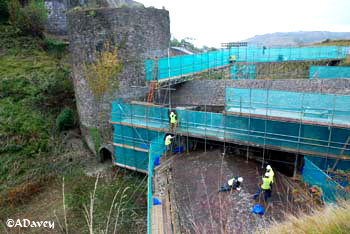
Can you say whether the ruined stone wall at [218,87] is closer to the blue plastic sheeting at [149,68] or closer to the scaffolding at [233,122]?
the scaffolding at [233,122]

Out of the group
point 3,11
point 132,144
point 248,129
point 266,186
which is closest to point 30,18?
point 3,11

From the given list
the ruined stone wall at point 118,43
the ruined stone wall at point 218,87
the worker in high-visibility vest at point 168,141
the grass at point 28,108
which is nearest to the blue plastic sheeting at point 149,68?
the ruined stone wall at point 118,43

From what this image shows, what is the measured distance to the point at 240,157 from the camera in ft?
29.2

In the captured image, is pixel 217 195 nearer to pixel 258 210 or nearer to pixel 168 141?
pixel 258 210

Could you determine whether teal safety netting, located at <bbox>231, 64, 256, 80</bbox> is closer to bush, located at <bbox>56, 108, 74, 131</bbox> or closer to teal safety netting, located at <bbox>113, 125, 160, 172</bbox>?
teal safety netting, located at <bbox>113, 125, 160, 172</bbox>

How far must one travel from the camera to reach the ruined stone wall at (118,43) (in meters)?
11.2

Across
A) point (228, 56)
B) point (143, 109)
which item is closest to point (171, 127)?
point (143, 109)

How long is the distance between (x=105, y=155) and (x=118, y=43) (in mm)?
5552

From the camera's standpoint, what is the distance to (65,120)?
1378 cm

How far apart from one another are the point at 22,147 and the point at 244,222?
33.7ft

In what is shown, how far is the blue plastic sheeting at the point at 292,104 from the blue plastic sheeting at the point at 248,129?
0.28 meters

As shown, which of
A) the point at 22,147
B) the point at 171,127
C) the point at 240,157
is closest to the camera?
the point at 240,157

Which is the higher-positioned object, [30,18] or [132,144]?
[30,18]

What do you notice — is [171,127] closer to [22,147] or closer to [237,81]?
[237,81]
